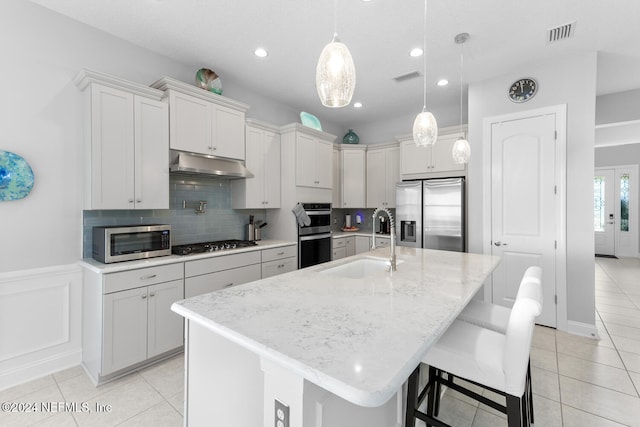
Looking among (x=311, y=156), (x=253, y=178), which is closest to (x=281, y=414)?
(x=253, y=178)

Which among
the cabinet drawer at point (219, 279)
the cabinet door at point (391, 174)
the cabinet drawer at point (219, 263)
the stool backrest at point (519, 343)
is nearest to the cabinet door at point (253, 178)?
the cabinet drawer at point (219, 263)

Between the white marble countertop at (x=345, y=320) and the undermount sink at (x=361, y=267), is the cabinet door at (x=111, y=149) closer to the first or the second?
the white marble countertop at (x=345, y=320)

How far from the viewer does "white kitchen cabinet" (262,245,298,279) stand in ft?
10.9

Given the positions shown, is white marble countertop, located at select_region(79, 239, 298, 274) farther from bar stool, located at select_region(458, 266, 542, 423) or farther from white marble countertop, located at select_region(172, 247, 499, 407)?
bar stool, located at select_region(458, 266, 542, 423)

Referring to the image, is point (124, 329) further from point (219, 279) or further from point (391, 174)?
point (391, 174)

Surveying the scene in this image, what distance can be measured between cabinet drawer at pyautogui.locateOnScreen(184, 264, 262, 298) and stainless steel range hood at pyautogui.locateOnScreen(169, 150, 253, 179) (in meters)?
1.02

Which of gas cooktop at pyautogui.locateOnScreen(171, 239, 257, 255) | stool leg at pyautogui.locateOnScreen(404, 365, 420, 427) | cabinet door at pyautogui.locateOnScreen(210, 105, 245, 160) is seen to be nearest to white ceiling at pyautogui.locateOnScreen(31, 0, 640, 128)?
cabinet door at pyautogui.locateOnScreen(210, 105, 245, 160)

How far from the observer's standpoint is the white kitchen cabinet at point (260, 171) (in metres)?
3.50

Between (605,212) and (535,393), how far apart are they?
7.56m

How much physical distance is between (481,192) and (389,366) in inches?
132

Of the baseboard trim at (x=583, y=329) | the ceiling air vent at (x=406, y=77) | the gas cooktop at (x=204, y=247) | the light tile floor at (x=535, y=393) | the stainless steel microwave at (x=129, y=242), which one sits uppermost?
the ceiling air vent at (x=406, y=77)

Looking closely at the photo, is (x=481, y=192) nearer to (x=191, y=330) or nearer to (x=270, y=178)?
(x=270, y=178)

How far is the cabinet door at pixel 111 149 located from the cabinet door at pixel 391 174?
11.8ft

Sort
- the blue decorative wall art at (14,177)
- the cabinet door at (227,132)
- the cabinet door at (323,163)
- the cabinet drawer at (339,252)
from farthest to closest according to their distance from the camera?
the cabinet drawer at (339,252) < the cabinet door at (323,163) < the cabinet door at (227,132) < the blue decorative wall art at (14,177)
